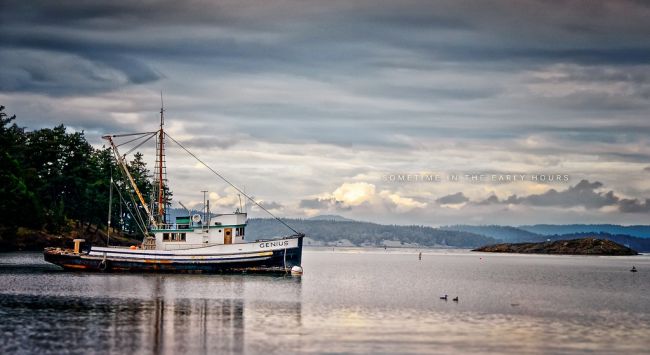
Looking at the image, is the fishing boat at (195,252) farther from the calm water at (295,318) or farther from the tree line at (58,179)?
the tree line at (58,179)

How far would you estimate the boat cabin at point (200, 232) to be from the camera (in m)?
102

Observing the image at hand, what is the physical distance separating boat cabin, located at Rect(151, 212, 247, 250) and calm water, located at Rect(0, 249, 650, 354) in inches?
274

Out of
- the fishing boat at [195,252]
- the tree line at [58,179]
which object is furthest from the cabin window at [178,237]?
the tree line at [58,179]

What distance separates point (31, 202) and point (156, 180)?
55.1 meters

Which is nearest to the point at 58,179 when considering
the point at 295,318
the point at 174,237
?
the point at 174,237

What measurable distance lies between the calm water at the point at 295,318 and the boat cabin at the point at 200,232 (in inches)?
274

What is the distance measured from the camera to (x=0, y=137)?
515 feet

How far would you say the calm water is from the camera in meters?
45.2

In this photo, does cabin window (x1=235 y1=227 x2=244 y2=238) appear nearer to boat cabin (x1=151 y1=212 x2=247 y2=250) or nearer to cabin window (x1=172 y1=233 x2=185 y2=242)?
boat cabin (x1=151 y1=212 x2=247 y2=250)

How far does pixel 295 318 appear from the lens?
57844 millimetres

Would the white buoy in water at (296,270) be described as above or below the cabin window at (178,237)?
below

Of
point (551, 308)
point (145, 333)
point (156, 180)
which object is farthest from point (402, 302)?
point (156, 180)

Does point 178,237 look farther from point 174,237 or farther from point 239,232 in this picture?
point 239,232

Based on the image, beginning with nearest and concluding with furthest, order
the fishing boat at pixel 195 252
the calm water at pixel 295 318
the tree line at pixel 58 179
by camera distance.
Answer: the calm water at pixel 295 318, the fishing boat at pixel 195 252, the tree line at pixel 58 179
